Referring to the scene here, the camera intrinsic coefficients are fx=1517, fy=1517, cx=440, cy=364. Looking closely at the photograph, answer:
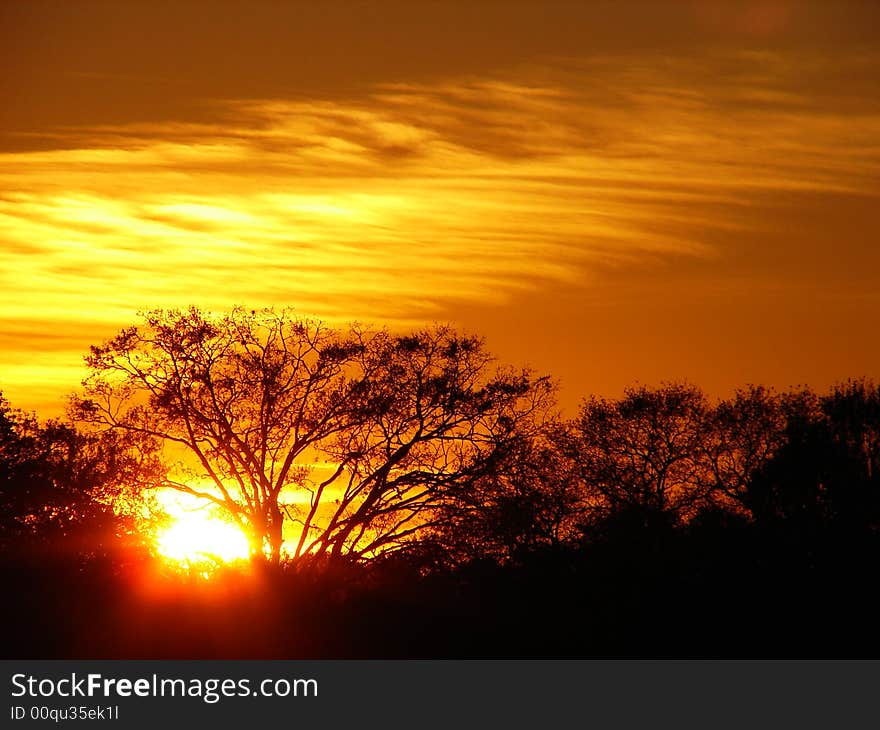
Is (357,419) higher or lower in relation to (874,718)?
higher

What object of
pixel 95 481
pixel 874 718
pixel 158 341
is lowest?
pixel 874 718

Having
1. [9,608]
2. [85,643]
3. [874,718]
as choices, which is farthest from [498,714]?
[9,608]

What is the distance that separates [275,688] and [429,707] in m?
3.37

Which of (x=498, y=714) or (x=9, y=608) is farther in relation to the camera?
(x=9, y=608)

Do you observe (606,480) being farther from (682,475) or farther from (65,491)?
(65,491)

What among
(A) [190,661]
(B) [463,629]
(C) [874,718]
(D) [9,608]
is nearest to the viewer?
(C) [874,718]

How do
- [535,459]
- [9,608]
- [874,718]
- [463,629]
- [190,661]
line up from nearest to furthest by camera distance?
[874,718], [190,661], [9,608], [463,629], [535,459]

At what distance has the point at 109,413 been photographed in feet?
178

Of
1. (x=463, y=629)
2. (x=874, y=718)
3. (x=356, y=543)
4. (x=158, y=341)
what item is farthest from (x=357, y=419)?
(x=874, y=718)

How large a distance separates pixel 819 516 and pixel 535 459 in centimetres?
1075

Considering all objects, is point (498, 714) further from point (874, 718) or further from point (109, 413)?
point (109, 413)

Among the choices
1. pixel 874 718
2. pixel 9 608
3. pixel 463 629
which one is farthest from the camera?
pixel 463 629

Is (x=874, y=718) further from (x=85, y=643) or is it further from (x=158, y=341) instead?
(x=158, y=341)

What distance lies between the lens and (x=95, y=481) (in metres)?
54.9
